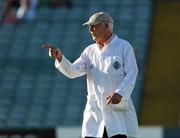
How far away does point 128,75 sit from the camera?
6.70 m

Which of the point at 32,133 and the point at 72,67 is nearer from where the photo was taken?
the point at 72,67

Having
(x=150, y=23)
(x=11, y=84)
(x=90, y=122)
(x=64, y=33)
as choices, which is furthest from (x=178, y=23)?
(x=90, y=122)

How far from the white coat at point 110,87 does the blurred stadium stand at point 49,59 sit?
25.3ft

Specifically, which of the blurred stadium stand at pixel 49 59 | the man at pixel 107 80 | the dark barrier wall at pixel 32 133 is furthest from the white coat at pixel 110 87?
the blurred stadium stand at pixel 49 59

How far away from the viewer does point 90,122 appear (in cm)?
686

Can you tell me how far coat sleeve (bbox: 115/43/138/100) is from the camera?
661cm

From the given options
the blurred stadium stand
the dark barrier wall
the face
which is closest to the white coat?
the face

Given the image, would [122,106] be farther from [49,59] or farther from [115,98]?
[49,59]

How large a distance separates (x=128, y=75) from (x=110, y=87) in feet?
0.64

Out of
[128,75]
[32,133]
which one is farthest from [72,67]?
[32,133]

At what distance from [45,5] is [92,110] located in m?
11.0

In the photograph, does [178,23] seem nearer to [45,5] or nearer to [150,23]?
[150,23]

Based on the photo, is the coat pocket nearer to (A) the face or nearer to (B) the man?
(B) the man

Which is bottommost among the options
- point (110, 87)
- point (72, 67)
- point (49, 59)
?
point (110, 87)
